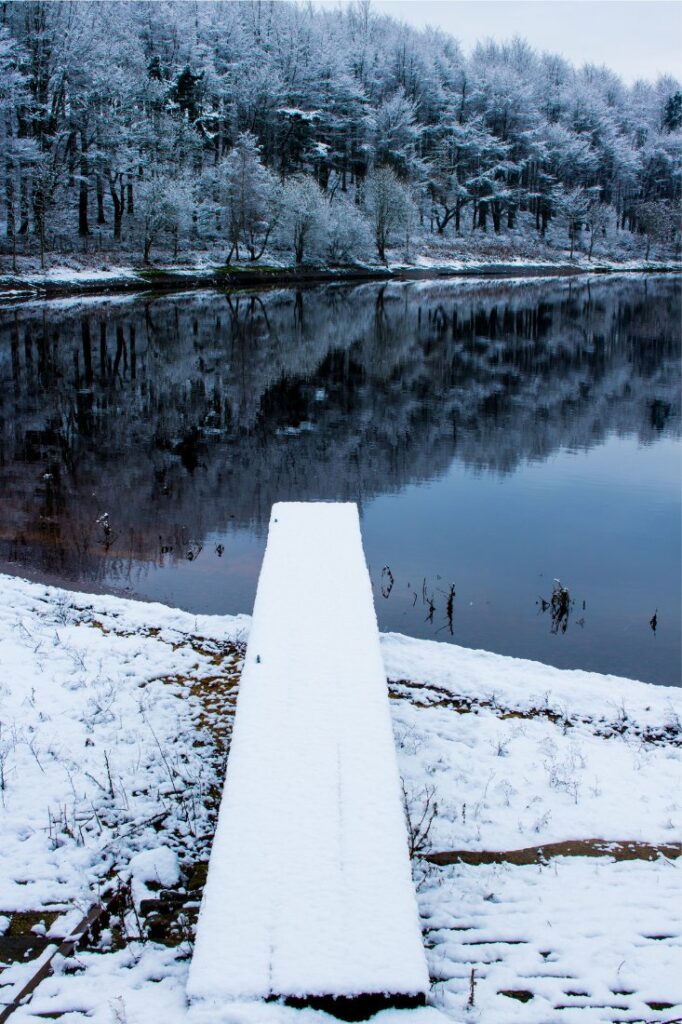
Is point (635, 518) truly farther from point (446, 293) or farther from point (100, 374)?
point (446, 293)

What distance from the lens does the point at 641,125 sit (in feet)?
422

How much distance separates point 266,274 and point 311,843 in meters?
62.7

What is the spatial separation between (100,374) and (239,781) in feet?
81.7

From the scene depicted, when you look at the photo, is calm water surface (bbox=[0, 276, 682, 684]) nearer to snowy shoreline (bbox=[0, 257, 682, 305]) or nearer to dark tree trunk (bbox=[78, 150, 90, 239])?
snowy shoreline (bbox=[0, 257, 682, 305])

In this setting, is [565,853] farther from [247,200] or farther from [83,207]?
[247,200]

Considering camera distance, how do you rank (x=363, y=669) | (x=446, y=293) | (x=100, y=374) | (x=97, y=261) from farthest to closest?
1. (x=446, y=293)
2. (x=97, y=261)
3. (x=100, y=374)
4. (x=363, y=669)

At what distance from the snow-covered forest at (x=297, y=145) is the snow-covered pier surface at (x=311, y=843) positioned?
48186 millimetres

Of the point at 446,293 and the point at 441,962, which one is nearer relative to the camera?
the point at 441,962

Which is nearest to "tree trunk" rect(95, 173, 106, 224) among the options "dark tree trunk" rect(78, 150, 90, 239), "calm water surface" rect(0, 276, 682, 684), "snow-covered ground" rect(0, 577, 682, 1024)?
"dark tree trunk" rect(78, 150, 90, 239)

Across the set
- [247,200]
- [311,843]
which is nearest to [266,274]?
[247,200]

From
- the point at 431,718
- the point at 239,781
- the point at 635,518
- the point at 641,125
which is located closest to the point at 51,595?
the point at 431,718

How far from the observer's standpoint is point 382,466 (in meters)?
19.0

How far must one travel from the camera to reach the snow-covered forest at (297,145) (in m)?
60.1

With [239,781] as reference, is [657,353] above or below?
above
